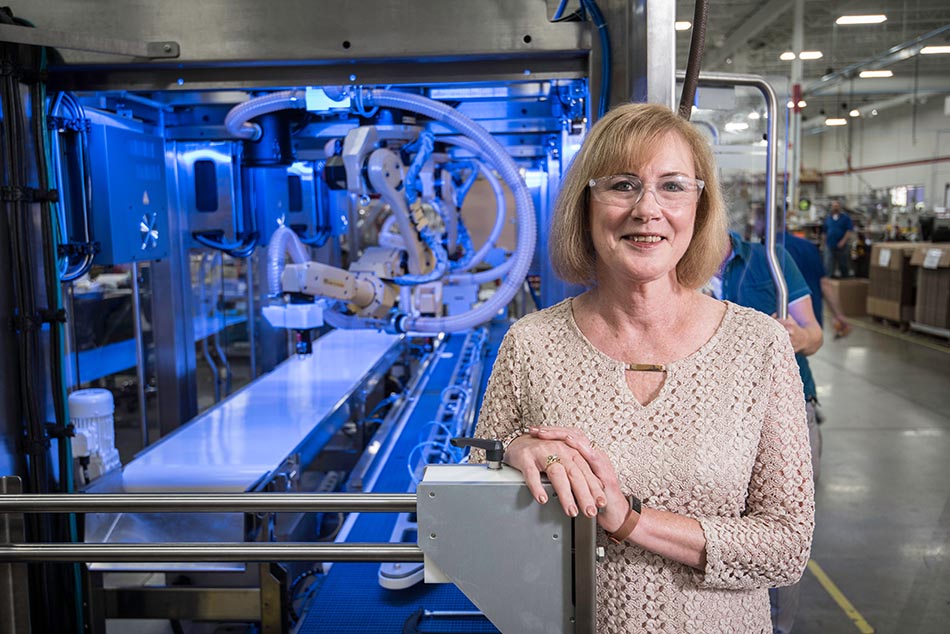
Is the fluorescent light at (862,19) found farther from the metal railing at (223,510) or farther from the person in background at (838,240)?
the metal railing at (223,510)

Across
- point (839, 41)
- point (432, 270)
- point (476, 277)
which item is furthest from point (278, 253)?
point (839, 41)

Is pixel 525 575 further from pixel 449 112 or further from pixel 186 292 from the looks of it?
pixel 186 292

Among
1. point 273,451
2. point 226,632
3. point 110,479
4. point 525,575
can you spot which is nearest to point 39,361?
point 110,479

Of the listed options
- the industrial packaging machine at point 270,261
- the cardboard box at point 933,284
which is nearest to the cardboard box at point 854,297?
the cardboard box at point 933,284

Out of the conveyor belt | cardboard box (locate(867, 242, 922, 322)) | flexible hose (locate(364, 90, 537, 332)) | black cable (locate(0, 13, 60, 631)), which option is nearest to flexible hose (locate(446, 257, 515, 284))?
flexible hose (locate(364, 90, 537, 332))

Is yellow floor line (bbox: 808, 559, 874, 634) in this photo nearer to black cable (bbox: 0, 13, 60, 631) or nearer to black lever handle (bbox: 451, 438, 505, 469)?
black lever handle (bbox: 451, 438, 505, 469)

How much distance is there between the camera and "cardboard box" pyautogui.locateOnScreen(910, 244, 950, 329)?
9.51 metres

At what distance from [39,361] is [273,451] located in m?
1.01

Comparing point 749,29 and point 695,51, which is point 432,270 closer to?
point 695,51

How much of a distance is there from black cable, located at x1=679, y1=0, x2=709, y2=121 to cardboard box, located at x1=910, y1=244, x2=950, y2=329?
928cm

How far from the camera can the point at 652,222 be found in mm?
1234

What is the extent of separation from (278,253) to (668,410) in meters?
2.34

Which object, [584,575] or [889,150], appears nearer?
Result: [584,575]

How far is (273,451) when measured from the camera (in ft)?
10.1
